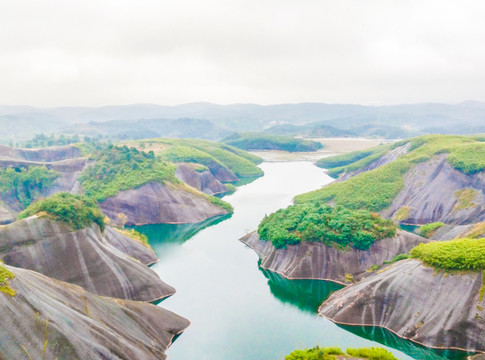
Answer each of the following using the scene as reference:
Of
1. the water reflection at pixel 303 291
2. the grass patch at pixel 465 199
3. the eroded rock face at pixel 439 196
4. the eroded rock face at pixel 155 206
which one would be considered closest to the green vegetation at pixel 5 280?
the water reflection at pixel 303 291

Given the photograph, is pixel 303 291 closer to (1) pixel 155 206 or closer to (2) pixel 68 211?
(2) pixel 68 211

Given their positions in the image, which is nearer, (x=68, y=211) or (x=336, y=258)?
(x=68, y=211)

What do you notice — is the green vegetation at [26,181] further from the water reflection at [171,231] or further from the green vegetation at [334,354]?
the green vegetation at [334,354]

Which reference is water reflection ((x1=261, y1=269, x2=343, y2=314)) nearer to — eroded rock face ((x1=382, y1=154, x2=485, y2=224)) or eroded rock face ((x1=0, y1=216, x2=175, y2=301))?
eroded rock face ((x1=0, y1=216, x2=175, y2=301))

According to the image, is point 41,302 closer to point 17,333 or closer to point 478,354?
point 17,333

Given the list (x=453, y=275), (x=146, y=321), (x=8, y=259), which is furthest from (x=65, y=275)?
(x=453, y=275)

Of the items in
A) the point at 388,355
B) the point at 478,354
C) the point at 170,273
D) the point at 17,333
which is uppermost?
the point at 17,333

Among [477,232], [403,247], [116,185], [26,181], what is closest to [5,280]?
[403,247]
